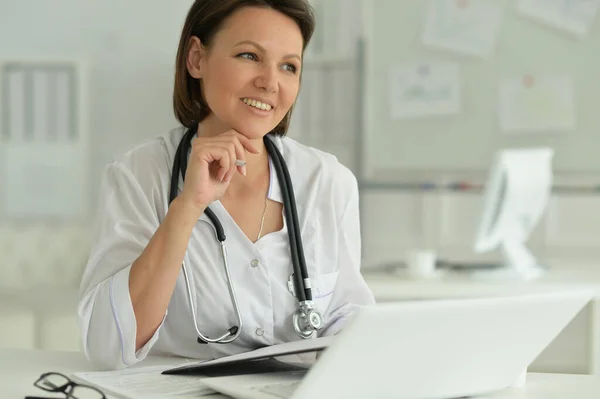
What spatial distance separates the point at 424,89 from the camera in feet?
11.4

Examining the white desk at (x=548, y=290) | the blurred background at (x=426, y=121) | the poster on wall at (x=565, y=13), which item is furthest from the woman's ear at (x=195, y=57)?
the poster on wall at (x=565, y=13)

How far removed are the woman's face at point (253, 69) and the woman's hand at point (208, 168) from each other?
0.44ft

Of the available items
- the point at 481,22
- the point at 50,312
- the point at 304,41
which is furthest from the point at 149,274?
the point at 481,22

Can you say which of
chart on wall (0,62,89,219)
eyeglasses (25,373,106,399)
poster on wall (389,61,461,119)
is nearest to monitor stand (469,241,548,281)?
poster on wall (389,61,461,119)

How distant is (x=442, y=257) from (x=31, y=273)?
68.2 inches

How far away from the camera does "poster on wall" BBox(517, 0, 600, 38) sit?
333 centimetres

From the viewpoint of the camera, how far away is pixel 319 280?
1.42 m

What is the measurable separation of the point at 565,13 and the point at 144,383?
9.00 feet

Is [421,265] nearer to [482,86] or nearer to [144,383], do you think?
[482,86]

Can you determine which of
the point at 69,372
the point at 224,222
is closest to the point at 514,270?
the point at 224,222

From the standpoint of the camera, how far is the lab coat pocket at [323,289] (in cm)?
141

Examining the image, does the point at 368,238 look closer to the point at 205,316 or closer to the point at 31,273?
the point at 31,273

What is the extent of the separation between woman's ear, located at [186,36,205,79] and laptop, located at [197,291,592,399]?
1.95ft

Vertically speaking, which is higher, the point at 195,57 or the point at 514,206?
the point at 195,57
